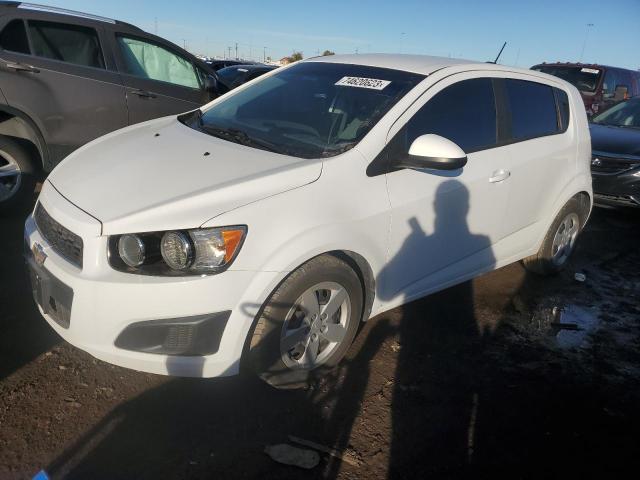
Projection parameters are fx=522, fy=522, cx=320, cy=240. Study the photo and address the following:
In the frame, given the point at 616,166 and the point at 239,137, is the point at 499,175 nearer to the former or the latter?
the point at 239,137

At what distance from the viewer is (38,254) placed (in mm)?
2482

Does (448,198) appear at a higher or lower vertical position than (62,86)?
lower

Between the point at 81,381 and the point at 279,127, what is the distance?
1757 millimetres

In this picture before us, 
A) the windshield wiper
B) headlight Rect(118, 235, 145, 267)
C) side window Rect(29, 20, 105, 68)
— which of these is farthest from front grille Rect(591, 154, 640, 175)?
headlight Rect(118, 235, 145, 267)

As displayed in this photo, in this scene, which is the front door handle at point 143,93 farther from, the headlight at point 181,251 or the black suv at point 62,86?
the headlight at point 181,251

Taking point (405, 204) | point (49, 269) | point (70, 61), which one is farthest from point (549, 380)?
point (70, 61)

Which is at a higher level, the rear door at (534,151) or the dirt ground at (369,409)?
the rear door at (534,151)

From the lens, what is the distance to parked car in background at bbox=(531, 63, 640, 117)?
36.3 feet

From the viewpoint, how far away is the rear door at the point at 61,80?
444 centimetres

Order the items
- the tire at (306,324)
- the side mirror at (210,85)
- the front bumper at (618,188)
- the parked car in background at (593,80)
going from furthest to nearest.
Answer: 1. the parked car in background at (593,80)
2. the front bumper at (618,188)
3. the side mirror at (210,85)
4. the tire at (306,324)

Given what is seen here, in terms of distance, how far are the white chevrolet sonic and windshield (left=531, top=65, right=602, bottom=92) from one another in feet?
28.6

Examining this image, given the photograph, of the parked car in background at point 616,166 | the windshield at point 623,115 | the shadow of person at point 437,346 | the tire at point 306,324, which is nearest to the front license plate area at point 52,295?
the tire at point 306,324

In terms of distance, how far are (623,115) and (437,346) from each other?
6.18 m

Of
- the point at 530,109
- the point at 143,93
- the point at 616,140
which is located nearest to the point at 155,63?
the point at 143,93
